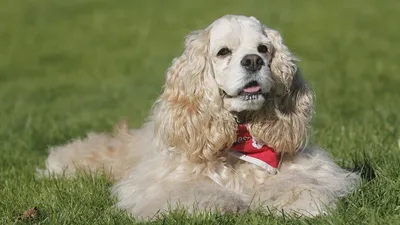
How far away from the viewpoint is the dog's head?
608cm

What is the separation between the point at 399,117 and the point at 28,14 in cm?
1755

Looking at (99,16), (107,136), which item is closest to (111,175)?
(107,136)

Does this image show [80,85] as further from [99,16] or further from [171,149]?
[171,149]

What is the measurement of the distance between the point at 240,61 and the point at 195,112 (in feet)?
2.01

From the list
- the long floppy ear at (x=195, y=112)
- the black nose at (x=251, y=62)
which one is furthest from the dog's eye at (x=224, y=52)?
the black nose at (x=251, y=62)

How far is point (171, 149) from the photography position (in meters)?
6.39

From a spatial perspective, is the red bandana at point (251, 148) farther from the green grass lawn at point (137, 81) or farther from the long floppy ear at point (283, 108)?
the green grass lawn at point (137, 81)

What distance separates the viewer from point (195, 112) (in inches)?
247

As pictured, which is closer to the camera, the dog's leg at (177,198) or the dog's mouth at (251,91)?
the dog's leg at (177,198)

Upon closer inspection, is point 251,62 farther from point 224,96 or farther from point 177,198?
point 177,198

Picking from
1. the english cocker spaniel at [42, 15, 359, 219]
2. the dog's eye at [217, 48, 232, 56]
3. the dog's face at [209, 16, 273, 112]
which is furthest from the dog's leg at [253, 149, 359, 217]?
the dog's eye at [217, 48, 232, 56]

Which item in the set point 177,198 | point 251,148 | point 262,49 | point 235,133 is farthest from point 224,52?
point 177,198

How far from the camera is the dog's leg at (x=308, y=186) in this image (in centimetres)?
576

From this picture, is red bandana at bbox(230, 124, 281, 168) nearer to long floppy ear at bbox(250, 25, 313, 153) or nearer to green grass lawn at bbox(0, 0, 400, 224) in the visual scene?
long floppy ear at bbox(250, 25, 313, 153)
